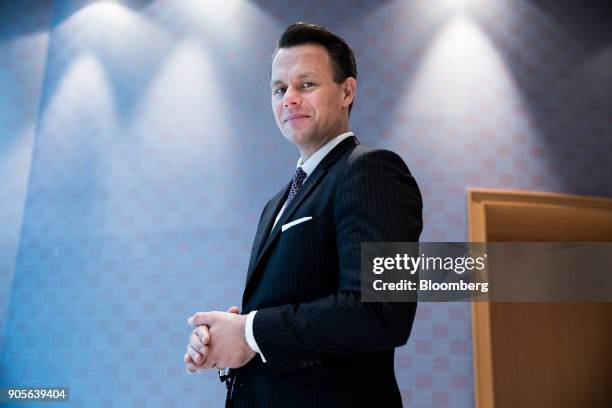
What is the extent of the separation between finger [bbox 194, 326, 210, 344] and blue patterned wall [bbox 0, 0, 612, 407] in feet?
6.28

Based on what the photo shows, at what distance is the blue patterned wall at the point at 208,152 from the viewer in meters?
2.90

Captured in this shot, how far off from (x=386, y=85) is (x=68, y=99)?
6.26 feet

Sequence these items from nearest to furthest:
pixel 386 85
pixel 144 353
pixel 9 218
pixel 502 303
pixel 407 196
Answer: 1. pixel 407 196
2. pixel 144 353
3. pixel 386 85
4. pixel 9 218
5. pixel 502 303

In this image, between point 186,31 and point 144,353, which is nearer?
point 144,353

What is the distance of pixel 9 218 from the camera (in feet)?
10.9

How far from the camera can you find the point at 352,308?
877mm

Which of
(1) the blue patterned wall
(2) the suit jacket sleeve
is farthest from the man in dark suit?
(1) the blue patterned wall

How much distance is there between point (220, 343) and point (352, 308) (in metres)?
0.25

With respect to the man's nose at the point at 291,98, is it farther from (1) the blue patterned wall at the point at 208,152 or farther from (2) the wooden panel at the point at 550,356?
(2) the wooden panel at the point at 550,356

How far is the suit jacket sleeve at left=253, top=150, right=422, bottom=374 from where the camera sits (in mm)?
887

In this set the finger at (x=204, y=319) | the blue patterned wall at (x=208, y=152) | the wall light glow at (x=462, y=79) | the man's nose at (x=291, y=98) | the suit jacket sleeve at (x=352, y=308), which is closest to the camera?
the suit jacket sleeve at (x=352, y=308)

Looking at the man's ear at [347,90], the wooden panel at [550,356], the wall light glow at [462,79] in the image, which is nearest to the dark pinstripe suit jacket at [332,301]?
the man's ear at [347,90]

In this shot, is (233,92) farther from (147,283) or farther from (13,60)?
(13,60)

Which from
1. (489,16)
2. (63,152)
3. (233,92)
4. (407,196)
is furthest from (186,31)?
(407,196)
